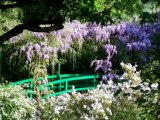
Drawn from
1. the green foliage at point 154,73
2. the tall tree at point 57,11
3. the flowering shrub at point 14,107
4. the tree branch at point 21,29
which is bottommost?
the flowering shrub at point 14,107

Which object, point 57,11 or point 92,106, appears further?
point 92,106

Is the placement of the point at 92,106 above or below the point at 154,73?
below

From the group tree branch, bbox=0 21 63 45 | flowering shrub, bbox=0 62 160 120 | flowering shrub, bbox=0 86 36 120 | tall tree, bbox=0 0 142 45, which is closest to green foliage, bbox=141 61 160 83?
tall tree, bbox=0 0 142 45

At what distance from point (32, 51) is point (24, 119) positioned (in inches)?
145

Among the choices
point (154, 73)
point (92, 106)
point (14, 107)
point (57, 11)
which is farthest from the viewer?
point (14, 107)

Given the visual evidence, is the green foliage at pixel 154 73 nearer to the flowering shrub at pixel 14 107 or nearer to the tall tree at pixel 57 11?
the tall tree at pixel 57 11

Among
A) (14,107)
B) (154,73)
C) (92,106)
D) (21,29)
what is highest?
(21,29)

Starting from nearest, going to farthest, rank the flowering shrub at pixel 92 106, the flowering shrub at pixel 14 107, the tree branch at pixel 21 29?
the tree branch at pixel 21 29, the flowering shrub at pixel 92 106, the flowering shrub at pixel 14 107

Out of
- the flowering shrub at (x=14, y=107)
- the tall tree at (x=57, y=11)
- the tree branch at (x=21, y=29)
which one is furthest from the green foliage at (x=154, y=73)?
the flowering shrub at (x=14, y=107)

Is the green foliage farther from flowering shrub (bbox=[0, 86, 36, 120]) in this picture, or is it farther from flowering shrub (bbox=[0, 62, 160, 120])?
flowering shrub (bbox=[0, 86, 36, 120])

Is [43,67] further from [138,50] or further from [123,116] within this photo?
[123,116]

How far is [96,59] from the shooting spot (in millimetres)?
11109

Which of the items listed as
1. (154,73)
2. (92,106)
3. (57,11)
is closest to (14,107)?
(92,106)

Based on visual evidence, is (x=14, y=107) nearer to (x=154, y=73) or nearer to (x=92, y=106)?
(x=92, y=106)
